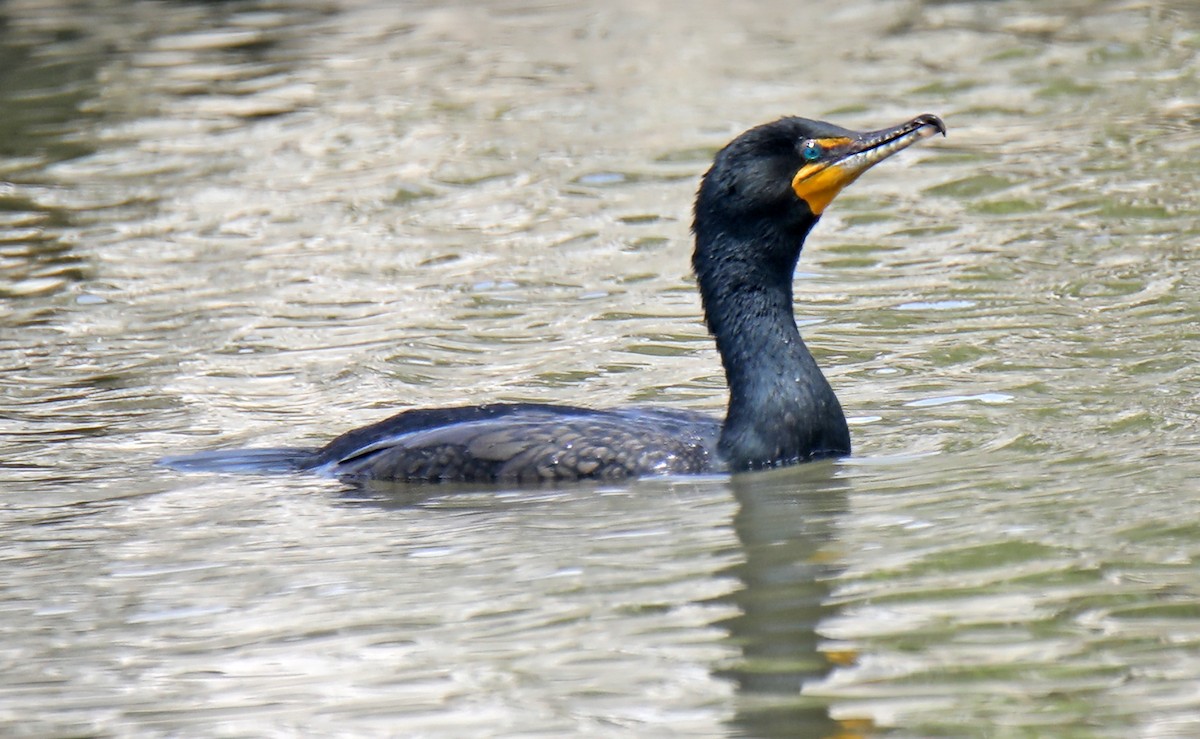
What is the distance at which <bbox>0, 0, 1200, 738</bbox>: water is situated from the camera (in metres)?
5.10

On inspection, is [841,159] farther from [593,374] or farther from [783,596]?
[593,374]

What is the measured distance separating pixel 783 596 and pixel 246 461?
3003mm

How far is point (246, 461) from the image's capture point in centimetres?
791

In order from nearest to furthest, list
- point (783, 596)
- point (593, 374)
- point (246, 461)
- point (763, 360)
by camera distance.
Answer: point (783, 596) → point (763, 360) → point (246, 461) → point (593, 374)

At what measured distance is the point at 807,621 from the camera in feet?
17.8

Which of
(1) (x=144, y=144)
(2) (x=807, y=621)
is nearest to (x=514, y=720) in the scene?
(2) (x=807, y=621)

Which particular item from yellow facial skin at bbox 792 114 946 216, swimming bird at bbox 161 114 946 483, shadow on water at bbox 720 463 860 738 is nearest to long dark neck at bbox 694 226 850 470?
swimming bird at bbox 161 114 946 483

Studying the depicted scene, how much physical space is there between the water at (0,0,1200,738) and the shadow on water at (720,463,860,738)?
2 cm

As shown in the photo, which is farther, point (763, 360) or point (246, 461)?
point (246, 461)

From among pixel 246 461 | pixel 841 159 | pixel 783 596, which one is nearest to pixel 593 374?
pixel 246 461

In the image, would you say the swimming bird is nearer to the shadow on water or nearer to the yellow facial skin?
the yellow facial skin

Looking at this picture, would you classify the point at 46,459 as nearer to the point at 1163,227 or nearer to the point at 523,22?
the point at 1163,227

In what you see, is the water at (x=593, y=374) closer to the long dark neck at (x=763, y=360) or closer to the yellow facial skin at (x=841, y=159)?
the long dark neck at (x=763, y=360)

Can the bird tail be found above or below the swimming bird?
below
